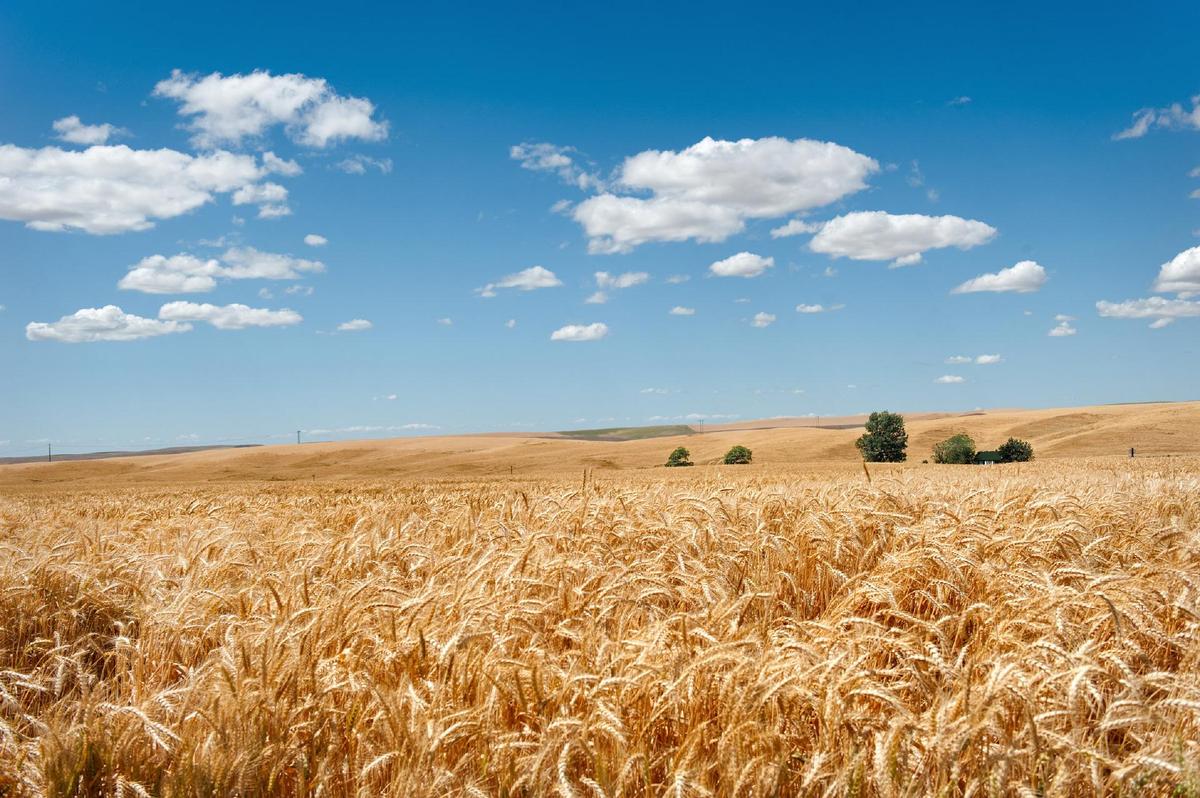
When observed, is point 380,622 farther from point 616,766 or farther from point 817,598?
point 817,598

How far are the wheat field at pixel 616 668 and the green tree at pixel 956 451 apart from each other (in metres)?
70.8

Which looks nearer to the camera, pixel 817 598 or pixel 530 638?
pixel 530 638

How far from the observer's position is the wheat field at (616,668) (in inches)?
84.1

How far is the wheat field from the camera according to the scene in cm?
214

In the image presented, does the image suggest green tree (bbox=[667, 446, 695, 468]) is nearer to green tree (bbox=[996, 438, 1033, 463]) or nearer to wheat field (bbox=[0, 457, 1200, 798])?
green tree (bbox=[996, 438, 1033, 463])

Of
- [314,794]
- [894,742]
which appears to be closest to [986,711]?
[894,742]

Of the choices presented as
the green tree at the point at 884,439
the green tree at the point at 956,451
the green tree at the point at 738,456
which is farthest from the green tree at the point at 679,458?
the green tree at the point at 956,451

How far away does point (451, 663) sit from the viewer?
2748 mm

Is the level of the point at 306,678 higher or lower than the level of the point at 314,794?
higher

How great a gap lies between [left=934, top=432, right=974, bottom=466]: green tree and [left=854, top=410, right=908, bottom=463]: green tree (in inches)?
149

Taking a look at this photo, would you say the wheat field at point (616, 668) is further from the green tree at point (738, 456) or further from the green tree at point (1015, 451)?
the green tree at point (1015, 451)

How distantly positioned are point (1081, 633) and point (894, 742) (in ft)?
5.36

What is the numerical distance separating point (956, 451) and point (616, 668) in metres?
75.5

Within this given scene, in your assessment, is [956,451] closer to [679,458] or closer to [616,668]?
[679,458]
